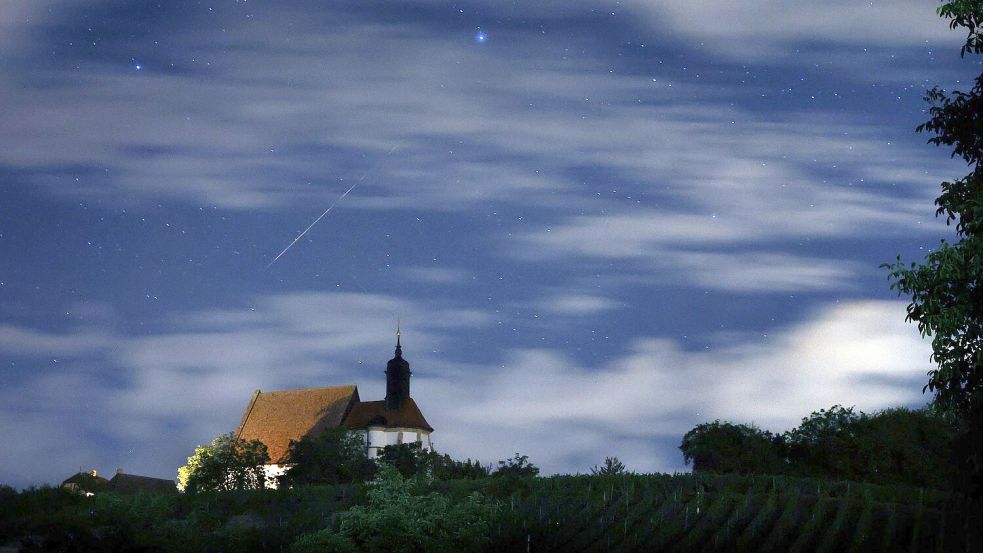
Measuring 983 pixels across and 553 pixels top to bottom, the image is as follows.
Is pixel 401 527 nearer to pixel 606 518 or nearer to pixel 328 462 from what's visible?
pixel 606 518

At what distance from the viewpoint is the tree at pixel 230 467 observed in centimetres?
10800

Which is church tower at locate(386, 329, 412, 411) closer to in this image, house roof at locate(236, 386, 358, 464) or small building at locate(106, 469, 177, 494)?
house roof at locate(236, 386, 358, 464)

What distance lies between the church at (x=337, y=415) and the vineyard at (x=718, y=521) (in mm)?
81176

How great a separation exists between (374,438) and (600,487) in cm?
8024

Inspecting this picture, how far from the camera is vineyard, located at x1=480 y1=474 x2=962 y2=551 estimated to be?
40.3 meters

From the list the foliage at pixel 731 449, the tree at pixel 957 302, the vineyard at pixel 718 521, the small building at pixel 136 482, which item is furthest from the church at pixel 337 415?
the tree at pixel 957 302

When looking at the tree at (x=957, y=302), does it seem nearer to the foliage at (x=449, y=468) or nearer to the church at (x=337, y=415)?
the foliage at (x=449, y=468)

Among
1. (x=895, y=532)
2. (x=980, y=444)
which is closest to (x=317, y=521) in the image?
(x=895, y=532)

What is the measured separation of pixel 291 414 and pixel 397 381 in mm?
14880

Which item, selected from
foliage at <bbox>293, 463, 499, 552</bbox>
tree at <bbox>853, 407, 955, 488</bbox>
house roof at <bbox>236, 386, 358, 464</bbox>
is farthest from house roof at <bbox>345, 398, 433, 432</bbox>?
foliage at <bbox>293, 463, 499, 552</bbox>

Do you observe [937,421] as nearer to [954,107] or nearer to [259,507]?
[259,507]

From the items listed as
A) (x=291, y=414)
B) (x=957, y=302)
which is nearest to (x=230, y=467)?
(x=291, y=414)

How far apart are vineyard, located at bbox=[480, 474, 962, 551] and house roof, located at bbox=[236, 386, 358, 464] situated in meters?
88.6

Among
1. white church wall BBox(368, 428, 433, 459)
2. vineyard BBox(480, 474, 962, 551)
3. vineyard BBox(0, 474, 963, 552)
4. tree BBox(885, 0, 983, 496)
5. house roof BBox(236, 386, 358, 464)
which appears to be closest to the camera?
tree BBox(885, 0, 983, 496)
